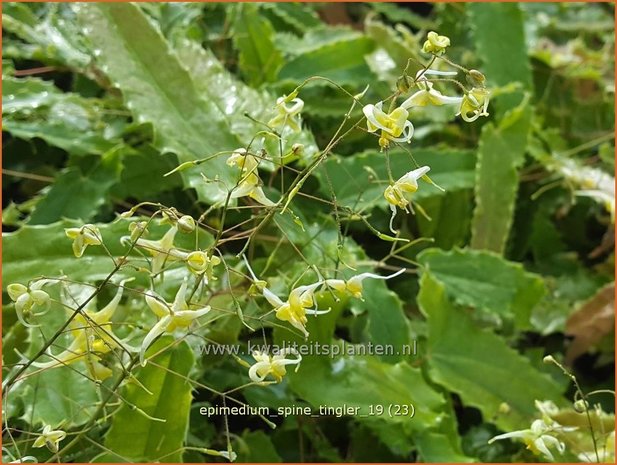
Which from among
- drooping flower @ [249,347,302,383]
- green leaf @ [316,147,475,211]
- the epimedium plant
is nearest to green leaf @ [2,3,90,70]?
the epimedium plant

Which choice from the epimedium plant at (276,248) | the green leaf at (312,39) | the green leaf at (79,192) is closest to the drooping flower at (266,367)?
the epimedium plant at (276,248)

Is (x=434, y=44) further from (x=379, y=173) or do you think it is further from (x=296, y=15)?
(x=296, y=15)

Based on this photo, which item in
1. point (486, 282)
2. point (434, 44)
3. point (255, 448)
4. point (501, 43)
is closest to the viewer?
point (434, 44)

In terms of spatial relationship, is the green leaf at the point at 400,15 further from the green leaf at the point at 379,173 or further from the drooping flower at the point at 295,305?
the drooping flower at the point at 295,305

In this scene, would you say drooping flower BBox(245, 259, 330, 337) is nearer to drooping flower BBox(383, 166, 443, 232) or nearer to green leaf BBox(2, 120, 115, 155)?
drooping flower BBox(383, 166, 443, 232)

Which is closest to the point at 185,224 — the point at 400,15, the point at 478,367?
the point at 478,367

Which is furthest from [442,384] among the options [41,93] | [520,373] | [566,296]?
[41,93]
